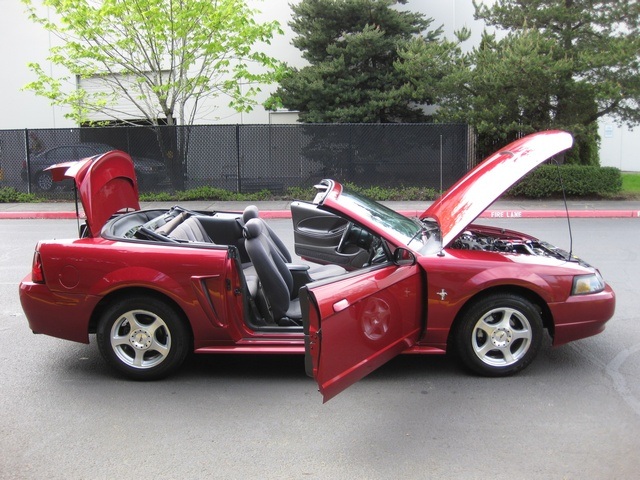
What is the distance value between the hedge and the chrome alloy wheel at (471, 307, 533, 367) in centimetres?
1259

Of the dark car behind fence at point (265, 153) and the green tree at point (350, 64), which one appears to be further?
the green tree at point (350, 64)

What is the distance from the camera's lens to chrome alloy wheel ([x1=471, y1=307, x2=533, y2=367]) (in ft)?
14.7

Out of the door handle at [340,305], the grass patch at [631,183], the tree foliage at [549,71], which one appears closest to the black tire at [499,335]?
the door handle at [340,305]

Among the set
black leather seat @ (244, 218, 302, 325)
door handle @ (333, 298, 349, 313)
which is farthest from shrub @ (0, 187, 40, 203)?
door handle @ (333, 298, 349, 313)

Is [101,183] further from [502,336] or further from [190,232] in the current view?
[502,336]

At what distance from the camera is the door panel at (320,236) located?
653cm

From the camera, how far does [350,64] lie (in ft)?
63.6

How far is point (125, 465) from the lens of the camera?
3.50 m

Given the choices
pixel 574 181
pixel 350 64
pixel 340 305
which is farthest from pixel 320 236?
pixel 350 64

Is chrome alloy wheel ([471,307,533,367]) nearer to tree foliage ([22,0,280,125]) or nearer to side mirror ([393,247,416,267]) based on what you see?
side mirror ([393,247,416,267])

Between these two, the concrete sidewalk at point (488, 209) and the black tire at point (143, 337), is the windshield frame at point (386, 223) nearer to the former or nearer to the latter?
the black tire at point (143, 337)

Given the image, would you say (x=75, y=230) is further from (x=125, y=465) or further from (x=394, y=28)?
(x=394, y=28)

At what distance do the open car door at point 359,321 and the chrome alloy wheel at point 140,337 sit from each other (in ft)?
4.79

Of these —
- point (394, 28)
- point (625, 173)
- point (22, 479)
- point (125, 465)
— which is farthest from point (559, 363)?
point (625, 173)
